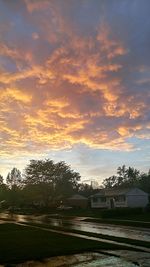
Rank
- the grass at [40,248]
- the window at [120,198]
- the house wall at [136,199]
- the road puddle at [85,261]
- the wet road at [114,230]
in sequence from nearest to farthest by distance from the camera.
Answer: the road puddle at [85,261] < the grass at [40,248] < the wet road at [114,230] < the house wall at [136,199] < the window at [120,198]

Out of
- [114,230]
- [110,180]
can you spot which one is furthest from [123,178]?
[114,230]

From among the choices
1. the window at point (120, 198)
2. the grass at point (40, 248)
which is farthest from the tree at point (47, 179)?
the grass at point (40, 248)

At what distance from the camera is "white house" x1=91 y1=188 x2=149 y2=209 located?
8156 cm

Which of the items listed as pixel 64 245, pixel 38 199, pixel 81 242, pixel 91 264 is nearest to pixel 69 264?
pixel 91 264

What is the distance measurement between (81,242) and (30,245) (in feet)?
11.3

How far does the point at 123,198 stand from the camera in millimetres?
81875

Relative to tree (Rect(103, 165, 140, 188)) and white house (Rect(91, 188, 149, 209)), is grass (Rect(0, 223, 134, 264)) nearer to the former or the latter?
white house (Rect(91, 188, 149, 209))

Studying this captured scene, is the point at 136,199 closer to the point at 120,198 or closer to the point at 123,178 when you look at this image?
the point at 120,198

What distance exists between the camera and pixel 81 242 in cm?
2548

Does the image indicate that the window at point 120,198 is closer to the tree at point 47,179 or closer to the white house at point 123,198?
the white house at point 123,198

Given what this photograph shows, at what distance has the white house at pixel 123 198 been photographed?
81562 millimetres

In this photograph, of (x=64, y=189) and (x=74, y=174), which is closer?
(x=64, y=189)

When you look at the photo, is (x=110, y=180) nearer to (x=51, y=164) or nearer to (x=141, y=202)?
(x=51, y=164)

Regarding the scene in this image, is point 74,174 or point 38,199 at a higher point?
Answer: point 74,174
